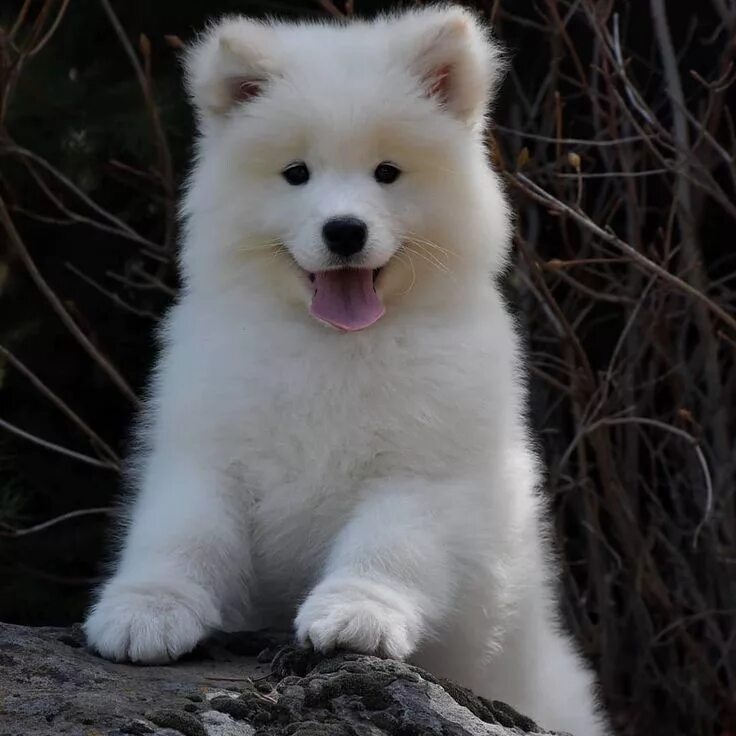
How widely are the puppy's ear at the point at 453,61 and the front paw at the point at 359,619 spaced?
1.38 metres

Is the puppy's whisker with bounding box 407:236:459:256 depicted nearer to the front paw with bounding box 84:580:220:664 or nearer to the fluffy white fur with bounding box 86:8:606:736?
the fluffy white fur with bounding box 86:8:606:736

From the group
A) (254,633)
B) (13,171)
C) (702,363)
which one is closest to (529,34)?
(702,363)

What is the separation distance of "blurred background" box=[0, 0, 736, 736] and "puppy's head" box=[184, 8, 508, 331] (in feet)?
4.46

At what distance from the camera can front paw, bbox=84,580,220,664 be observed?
308cm

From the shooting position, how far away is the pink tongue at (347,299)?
354 cm

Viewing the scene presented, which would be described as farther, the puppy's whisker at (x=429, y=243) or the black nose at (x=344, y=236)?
the puppy's whisker at (x=429, y=243)

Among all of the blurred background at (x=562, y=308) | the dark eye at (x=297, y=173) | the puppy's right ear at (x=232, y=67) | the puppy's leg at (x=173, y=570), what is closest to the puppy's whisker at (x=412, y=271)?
the dark eye at (x=297, y=173)

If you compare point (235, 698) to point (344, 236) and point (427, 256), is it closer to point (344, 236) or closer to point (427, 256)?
point (344, 236)

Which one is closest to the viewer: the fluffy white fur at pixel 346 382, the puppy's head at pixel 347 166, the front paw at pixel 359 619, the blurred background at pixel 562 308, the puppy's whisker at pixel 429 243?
the front paw at pixel 359 619

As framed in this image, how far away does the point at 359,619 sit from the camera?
299cm

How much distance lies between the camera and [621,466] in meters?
5.76

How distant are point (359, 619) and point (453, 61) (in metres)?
1.60

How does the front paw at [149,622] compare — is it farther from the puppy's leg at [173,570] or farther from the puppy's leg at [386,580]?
the puppy's leg at [386,580]

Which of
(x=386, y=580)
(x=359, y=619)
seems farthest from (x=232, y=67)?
(x=359, y=619)
